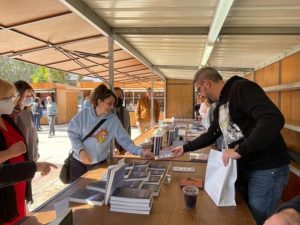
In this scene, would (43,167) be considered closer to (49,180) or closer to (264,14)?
(264,14)

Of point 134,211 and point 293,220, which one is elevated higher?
point 293,220

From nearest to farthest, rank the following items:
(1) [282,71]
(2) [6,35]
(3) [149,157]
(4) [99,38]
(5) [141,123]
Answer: (3) [149,157] → (2) [6,35] → (4) [99,38] → (1) [282,71] → (5) [141,123]

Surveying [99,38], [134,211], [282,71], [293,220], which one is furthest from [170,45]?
[293,220]

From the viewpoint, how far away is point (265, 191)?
200 cm

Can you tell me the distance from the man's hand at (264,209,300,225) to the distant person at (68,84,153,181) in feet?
6.08

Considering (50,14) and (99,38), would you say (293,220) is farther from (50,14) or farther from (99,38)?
(99,38)

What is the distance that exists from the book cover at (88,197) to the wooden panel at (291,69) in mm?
3443

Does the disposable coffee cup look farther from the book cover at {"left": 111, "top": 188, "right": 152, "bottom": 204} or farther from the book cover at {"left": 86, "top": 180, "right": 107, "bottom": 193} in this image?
the book cover at {"left": 86, "top": 180, "right": 107, "bottom": 193}

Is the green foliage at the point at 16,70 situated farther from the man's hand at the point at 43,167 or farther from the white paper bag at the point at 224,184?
the white paper bag at the point at 224,184

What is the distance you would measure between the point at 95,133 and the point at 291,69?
3.29 metres

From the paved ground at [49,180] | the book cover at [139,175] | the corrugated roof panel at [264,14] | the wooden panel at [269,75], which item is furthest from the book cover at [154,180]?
the wooden panel at [269,75]

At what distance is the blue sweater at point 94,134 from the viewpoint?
265 cm

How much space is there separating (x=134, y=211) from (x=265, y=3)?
1956 mm

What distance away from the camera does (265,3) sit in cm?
253
